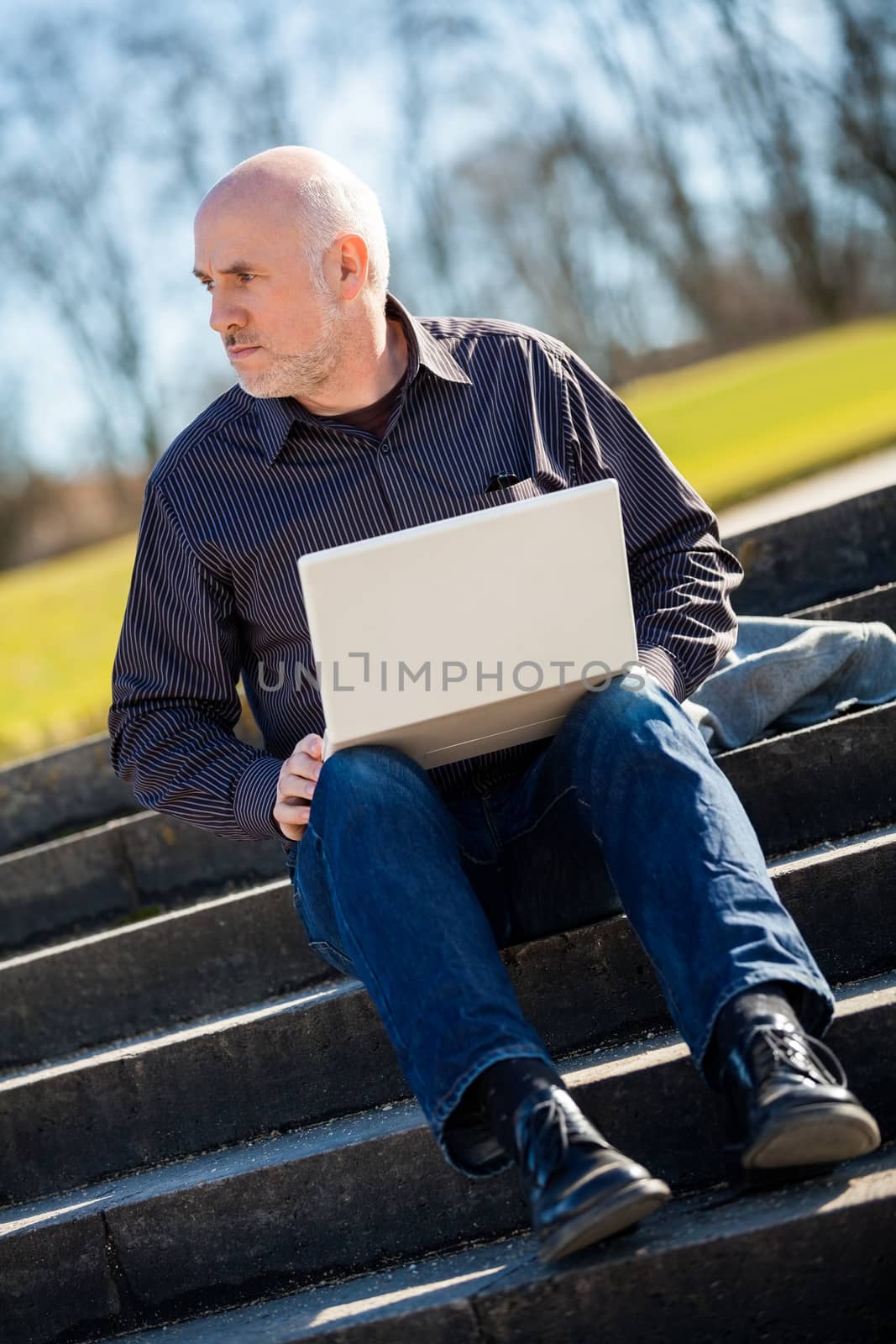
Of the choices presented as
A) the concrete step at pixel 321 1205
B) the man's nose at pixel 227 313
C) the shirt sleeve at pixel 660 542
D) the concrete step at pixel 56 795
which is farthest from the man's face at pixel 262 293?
the concrete step at pixel 56 795

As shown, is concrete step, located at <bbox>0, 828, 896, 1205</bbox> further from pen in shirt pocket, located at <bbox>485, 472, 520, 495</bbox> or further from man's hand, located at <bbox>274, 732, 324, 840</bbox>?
pen in shirt pocket, located at <bbox>485, 472, 520, 495</bbox>

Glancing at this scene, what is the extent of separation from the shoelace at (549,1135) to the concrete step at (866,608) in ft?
6.03

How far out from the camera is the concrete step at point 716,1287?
169 cm

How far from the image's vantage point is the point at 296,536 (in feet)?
7.80

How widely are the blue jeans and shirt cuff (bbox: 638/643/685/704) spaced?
0.56ft

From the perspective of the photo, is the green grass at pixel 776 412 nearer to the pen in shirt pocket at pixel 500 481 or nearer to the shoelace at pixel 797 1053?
the pen in shirt pocket at pixel 500 481

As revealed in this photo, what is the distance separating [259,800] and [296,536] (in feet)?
1.49

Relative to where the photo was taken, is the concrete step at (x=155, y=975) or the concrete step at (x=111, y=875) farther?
the concrete step at (x=111, y=875)

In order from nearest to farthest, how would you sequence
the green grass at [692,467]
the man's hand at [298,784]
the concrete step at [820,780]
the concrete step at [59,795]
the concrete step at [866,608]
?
the man's hand at [298,784]
the concrete step at [820,780]
the concrete step at [866,608]
the concrete step at [59,795]
the green grass at [692,467]

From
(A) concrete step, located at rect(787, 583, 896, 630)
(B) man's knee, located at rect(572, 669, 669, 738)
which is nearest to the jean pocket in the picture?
(B) man's knee, located at rect(572, 669, 669, 738)

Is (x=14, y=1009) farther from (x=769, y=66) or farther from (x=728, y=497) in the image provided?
(x=769, y=66)

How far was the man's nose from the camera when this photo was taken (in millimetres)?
2340

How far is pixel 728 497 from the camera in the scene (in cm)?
551

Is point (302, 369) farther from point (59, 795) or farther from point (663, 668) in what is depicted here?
point (59, 795)
